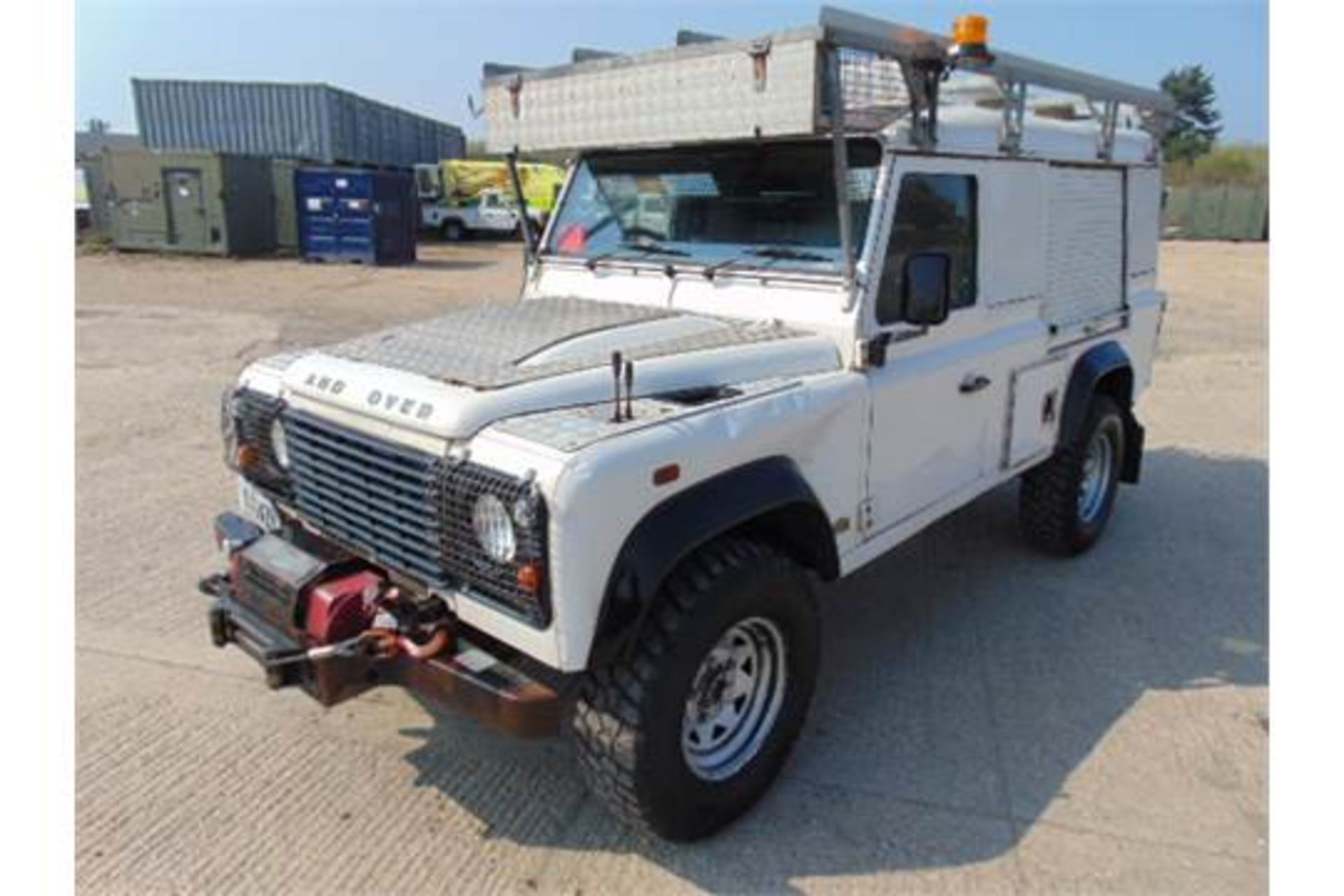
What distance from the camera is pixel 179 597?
14.9ft

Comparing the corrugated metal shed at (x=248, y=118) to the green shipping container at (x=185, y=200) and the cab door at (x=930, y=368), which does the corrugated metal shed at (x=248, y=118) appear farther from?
the cab door at (x=930, y=368)

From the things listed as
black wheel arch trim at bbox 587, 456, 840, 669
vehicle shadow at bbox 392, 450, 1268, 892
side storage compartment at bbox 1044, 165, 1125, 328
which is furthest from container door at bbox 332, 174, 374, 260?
black wheel arch trim at bbox 587, 456, 840, 669

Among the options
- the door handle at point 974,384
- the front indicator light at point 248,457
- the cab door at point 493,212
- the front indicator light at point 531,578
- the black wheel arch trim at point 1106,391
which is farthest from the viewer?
the cab door at point 493,212

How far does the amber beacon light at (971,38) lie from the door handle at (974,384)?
49.6 inches

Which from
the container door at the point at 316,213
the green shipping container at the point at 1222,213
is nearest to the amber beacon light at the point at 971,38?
the container door at the point at 316,213

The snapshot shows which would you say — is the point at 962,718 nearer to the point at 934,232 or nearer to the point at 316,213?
the point at 934,232

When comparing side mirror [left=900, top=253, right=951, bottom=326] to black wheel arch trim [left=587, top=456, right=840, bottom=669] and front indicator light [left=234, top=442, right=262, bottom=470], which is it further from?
front indicator light [left=234, top=442, right=262, bottom=470]

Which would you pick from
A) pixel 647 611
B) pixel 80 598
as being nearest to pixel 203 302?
pixel 80 598

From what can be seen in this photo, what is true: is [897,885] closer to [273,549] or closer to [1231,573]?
[273,549]

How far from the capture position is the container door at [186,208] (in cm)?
2230

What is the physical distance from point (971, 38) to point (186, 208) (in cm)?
2338

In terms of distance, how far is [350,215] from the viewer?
2267 cm

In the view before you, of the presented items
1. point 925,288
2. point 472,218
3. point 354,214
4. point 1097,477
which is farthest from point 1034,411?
point 472,218

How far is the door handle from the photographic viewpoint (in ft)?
13.0
